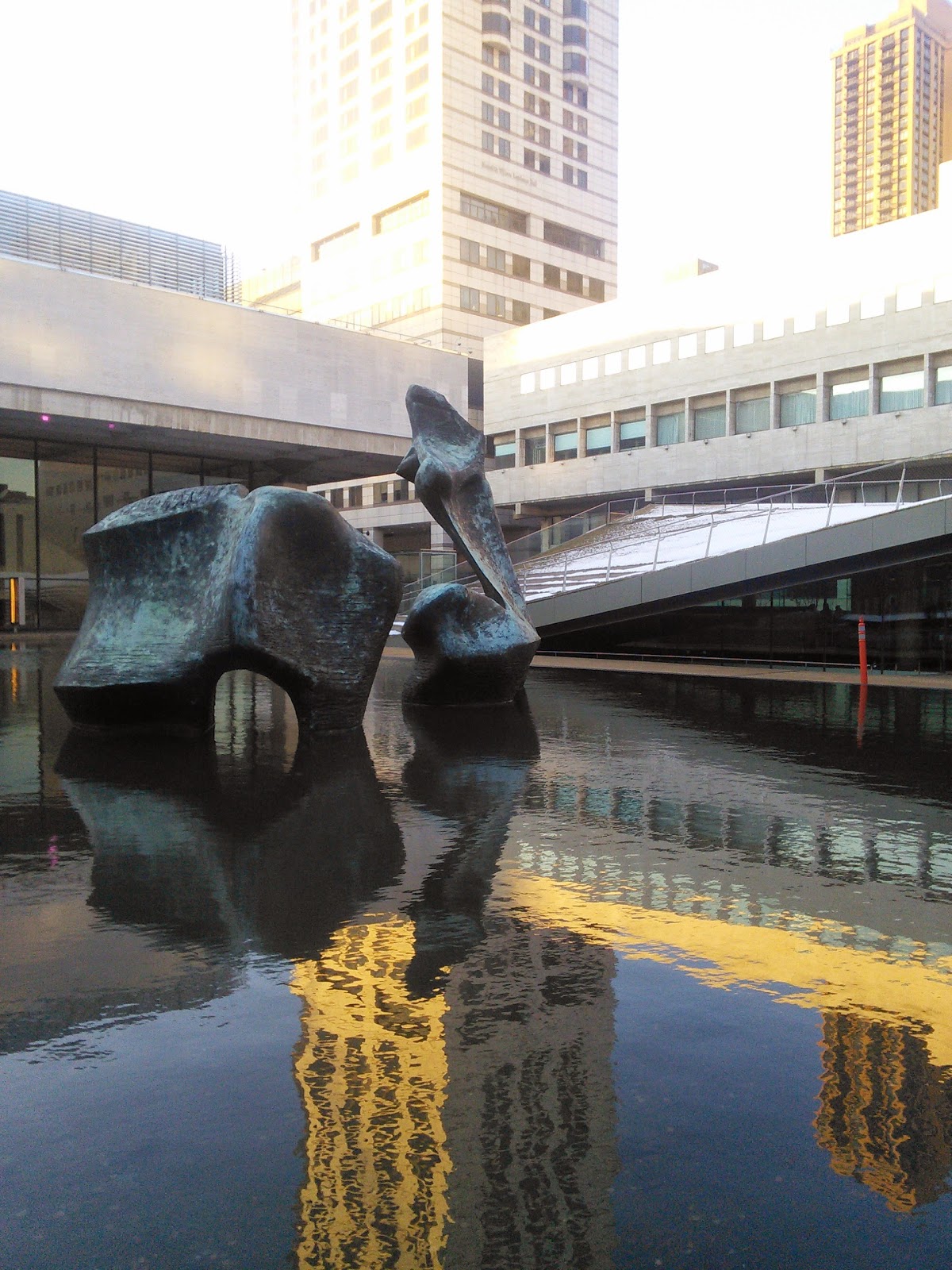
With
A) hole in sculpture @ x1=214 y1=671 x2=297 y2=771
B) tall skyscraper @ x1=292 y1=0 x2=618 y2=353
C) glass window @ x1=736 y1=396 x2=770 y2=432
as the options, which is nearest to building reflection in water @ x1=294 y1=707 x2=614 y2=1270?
hole in sculpture @ x1=214 y1=671 x2=297 y2=771

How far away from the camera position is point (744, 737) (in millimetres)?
10883

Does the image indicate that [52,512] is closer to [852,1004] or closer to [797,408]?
[797,408]

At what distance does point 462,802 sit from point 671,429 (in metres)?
42.8

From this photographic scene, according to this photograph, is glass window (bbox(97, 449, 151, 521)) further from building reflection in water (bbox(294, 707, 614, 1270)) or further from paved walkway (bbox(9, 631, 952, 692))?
building reflection in water (bbox(294, 707, 614, 1270))

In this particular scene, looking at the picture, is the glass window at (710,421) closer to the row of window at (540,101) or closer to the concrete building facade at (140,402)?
the concrete building facade at (140,402)

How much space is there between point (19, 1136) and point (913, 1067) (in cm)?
261

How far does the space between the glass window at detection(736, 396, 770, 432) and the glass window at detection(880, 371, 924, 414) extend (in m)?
4.98

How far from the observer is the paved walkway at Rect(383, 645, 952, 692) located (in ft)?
60.8

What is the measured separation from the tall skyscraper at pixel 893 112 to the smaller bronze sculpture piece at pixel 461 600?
15420cm

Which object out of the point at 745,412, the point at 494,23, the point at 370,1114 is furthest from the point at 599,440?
the point at 370,1114

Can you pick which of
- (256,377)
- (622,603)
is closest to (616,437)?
(256,377)

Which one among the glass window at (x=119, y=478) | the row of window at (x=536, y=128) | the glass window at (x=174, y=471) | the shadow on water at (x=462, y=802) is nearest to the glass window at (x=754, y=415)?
the glass window at (x=174, y=471)

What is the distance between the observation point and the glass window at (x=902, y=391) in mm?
39219

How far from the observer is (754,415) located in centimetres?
4472
